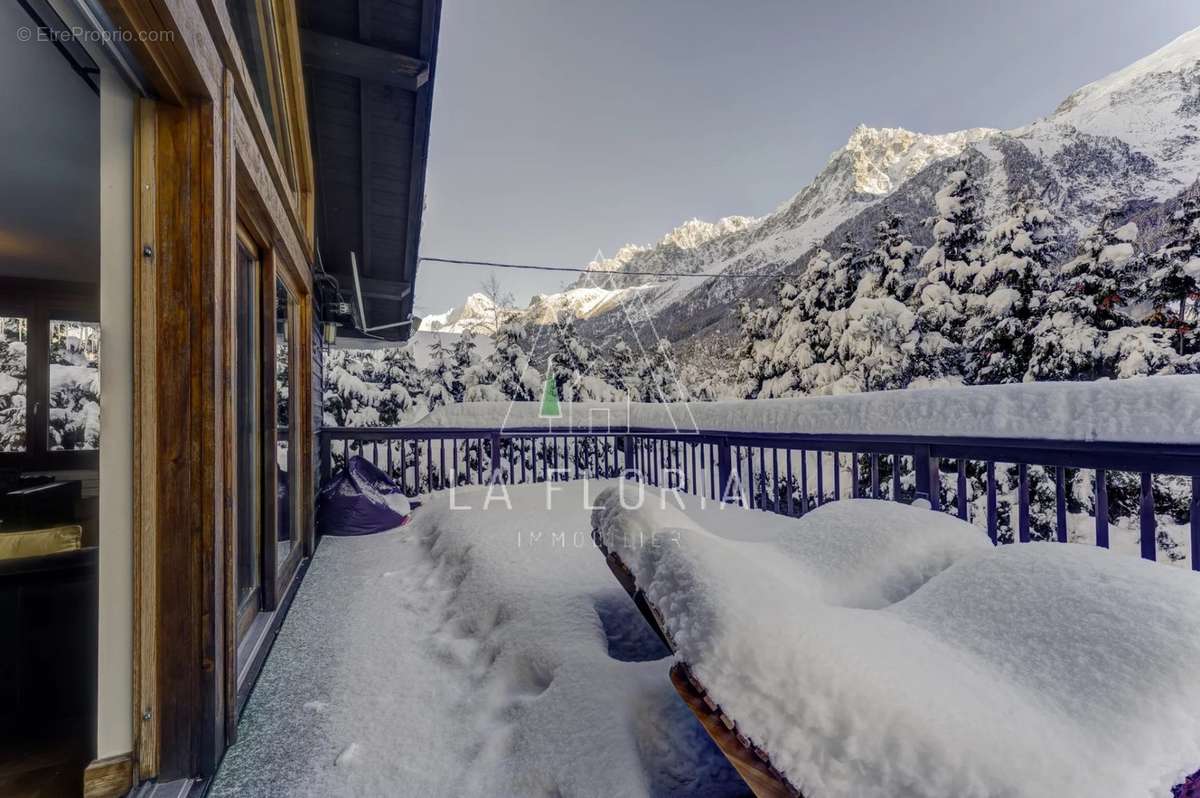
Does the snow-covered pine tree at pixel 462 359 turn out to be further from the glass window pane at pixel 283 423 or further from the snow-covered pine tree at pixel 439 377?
the glass window pane at pixel 283 423

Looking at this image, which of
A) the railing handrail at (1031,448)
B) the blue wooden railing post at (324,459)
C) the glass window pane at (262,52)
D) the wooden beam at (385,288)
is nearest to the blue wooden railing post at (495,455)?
the blue wooden railing post at (324,459)

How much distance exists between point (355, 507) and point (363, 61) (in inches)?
122

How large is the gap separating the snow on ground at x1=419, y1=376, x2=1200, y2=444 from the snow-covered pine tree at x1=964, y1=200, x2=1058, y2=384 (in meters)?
4.48

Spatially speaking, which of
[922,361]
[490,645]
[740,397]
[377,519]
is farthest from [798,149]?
[490,645]

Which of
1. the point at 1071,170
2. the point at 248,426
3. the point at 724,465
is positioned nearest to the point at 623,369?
the point at 724,465

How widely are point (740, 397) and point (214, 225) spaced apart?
40.3 ft

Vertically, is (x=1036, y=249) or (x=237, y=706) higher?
(x=1036, y=249)

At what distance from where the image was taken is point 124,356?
1.24 m

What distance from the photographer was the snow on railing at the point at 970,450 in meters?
1.74

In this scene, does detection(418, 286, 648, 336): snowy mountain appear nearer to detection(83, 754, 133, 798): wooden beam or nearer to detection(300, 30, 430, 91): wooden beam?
detection(300, 30, 430, 91): wooden beam

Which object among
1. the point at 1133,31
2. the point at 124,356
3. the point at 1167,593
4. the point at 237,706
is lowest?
the point at 237,706

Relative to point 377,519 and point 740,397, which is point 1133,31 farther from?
point 377,519

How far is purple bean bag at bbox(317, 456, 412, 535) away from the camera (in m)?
4.17

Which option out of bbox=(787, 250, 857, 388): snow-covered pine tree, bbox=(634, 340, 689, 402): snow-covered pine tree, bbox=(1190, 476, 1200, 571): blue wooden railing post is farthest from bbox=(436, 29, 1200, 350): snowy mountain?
bbox=(1190, 476, 1200, 571): blue wooden railing post
